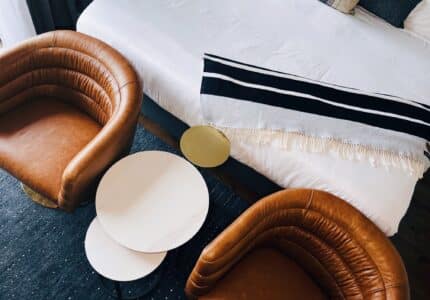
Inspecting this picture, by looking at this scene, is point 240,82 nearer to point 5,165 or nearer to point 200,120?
point 200,120

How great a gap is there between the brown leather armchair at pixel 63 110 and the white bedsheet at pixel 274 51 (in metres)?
0.19

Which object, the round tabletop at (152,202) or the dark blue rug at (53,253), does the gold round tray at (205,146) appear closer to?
the round tabletop at (152,202)

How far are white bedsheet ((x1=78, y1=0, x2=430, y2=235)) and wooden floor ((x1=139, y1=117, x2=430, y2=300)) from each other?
1.16 feet

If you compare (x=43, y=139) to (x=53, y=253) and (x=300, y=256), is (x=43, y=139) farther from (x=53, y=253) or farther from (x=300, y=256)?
(x=300, y=256)

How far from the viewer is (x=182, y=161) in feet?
4.75

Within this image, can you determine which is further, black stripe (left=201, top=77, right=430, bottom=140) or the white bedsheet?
black stripe (left=201, top=77, right=430, bottom=140)

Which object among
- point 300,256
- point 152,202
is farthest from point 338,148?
point 152,202

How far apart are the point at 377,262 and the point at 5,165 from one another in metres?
1.38

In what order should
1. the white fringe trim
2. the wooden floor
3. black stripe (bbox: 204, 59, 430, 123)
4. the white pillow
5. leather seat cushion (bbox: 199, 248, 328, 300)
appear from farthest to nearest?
the white pillow, the wooden floor, black stripe (bbox: 204, 59, 430, 123), the white fringe trim, leather seat cushion (bbox: 199, 248, 328, 300)

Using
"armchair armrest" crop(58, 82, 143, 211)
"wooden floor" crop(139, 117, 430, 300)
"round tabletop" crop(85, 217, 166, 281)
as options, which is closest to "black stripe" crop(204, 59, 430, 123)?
"armchair armrest" crop(58, 82, 143, 211)

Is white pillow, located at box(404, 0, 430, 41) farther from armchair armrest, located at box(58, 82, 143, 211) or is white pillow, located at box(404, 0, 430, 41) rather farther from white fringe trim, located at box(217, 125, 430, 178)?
armchair armrest, located at box(58, 82, 143, 211)

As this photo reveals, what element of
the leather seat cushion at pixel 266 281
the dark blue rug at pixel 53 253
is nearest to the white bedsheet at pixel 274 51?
the leather seat cushion at pixel 266 281

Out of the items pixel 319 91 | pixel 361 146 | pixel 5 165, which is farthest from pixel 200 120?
pixel 5 165

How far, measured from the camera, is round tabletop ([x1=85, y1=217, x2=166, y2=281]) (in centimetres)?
131
